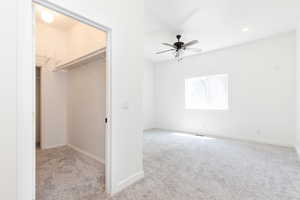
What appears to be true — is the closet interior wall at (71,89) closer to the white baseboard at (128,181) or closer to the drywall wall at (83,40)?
the drywall wall at (83,40)

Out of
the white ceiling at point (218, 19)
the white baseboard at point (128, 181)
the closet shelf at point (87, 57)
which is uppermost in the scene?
the white ceiling at point (218, 19)

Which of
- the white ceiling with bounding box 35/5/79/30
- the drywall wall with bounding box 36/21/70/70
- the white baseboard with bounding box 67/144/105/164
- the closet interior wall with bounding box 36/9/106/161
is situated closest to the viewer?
the white baseboard with bounding box 67/144/105/164

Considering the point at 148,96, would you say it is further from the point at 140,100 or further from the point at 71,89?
the point at 140,100

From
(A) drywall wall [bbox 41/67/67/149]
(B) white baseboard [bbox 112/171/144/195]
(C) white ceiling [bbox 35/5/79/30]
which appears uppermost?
(C) white ceiling [bbox 35/5/79/30]

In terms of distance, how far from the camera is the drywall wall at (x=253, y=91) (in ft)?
12.2

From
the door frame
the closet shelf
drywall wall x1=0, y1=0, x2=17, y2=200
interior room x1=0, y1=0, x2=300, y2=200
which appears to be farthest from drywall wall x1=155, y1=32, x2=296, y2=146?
drywall wall x1=0, y1=0, x2=17, y2=200

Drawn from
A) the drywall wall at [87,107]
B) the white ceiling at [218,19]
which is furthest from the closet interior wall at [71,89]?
the white ceiling at [218,19]

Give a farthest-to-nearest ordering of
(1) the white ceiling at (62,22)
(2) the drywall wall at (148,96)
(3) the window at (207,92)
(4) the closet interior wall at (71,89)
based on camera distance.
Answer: (2) the drywall wall at (148,96), (3) the window at (207,92), (1) the white ceiling at (62,22), (4) the closet interior wall at (71,89)

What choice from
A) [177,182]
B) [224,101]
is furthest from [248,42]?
[177,182]

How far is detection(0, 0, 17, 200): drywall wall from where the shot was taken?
104cm

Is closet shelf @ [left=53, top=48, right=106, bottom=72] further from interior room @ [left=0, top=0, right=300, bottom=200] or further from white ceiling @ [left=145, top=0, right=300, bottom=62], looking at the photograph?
white ceiling @ [left=145, top=0, right=300, bottom=62]

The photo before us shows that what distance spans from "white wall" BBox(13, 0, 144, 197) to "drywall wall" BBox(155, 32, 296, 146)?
360cm

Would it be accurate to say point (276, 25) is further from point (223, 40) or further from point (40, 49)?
point (40, 49)

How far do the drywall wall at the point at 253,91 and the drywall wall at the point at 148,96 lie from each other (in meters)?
1.32
